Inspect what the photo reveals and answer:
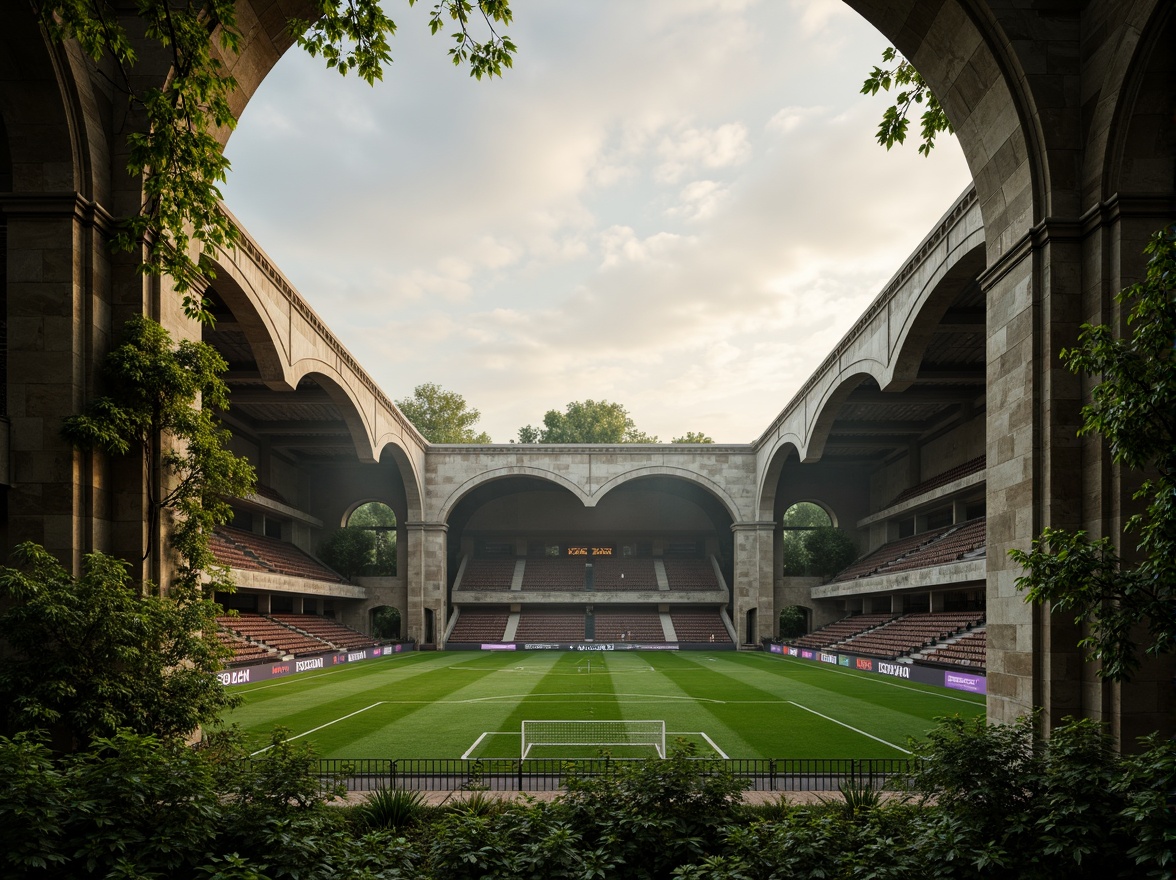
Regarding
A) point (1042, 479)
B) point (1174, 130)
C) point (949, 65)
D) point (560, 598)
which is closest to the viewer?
point (1174, 130)

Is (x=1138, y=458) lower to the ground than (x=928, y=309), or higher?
lower

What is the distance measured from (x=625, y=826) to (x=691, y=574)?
4590 cm

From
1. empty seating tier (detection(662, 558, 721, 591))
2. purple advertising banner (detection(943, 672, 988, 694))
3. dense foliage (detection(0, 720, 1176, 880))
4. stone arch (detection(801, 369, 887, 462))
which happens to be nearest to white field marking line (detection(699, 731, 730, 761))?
dense foliage (detection(0, 720, 1176, 880))

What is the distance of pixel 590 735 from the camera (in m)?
16.6

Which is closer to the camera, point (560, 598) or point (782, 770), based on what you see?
point (782, 770)

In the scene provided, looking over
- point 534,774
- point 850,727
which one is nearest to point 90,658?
point 534,774

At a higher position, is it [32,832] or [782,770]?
[32,832]

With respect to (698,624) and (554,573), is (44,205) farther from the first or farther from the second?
(554,573)

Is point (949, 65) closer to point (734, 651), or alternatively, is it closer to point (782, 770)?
point (782, 770)

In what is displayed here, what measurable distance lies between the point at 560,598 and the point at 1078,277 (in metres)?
41.5

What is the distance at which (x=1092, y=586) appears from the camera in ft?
21.9

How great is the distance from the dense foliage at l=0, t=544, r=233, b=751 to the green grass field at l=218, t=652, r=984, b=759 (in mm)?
1217

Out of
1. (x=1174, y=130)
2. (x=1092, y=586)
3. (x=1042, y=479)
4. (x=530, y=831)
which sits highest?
(x=1174, y=130)

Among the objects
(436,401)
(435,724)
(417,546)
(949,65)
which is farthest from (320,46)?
(436,401)
